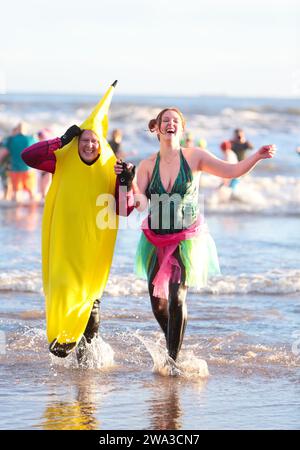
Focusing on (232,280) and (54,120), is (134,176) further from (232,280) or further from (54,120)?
(54,120)

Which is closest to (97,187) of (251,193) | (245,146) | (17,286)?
(17,286)

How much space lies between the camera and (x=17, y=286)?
10867mm

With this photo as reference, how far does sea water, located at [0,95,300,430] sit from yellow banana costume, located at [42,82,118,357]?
1.45ft

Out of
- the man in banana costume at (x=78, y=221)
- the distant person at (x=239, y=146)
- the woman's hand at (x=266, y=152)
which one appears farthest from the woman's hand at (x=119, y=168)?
the distant person at (x=239, y=146)

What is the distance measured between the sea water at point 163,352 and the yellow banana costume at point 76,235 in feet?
1.45

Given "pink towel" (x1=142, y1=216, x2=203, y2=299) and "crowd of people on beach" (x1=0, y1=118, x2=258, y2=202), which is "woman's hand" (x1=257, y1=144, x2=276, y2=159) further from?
"crowd of people on beach" (x1=0, y1=118, x2=258, y2=202)

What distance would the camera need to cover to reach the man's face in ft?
24.8

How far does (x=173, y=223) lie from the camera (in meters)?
7.52

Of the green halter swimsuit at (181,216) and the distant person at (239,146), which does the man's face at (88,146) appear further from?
the distant person at (239,146)

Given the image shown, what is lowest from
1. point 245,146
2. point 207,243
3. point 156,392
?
point 156,392

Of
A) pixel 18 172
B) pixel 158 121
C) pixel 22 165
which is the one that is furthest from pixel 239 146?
pixel 158 121

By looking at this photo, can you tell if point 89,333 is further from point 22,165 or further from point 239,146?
point 22,165

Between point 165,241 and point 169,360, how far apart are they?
78 cm

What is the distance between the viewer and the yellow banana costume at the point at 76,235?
293 inches
